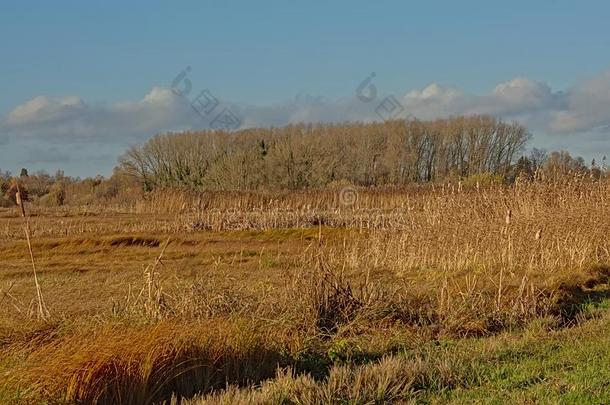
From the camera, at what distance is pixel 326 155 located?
2436 inches

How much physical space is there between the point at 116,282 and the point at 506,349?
33.9 ft

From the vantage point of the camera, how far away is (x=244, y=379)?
289 inches

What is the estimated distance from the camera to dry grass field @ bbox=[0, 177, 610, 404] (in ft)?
20.8

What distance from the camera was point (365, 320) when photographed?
9852mm

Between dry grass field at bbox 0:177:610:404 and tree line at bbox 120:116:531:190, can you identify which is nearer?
dry grass field at bbox 0:177:610:404

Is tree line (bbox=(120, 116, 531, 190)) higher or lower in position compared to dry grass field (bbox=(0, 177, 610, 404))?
higher

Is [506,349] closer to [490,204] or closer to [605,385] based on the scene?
[605,385]

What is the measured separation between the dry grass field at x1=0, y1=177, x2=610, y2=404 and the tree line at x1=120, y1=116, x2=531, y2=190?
3926 centimetres

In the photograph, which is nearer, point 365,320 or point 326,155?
point 365,320

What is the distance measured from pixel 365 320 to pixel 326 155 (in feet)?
172

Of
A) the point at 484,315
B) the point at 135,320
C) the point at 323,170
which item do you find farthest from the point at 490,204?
the point at 323,170

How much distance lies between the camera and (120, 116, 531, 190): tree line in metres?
58.9

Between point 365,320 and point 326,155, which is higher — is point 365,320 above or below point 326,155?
below

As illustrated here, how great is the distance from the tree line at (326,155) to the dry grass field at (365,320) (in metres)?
39.3
